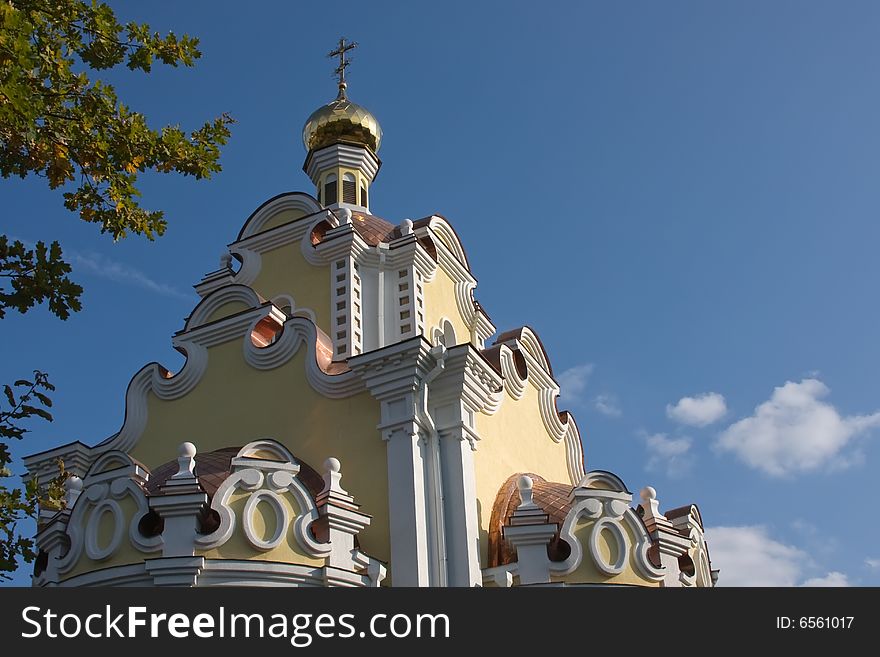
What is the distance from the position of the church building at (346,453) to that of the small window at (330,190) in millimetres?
1457

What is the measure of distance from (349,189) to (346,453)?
20.4 feet

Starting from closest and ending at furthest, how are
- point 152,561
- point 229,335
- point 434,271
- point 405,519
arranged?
point 152,561 < point 405,519 < point 229,335 < point 434,271

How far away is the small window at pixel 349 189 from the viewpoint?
620 inches

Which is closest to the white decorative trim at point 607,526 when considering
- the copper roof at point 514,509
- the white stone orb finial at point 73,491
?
the copper roof at point 514,509

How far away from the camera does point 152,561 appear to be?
873 centimetres

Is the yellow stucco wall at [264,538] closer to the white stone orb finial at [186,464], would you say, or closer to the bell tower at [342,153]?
the white stone orb finial at [186,464]

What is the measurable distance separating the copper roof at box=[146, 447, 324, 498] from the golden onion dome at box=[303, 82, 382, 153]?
7.02 meters

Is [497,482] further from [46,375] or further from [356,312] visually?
[46,375]

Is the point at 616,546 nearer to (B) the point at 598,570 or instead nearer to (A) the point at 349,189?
(B) the point at 598,570

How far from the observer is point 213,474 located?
9.59m

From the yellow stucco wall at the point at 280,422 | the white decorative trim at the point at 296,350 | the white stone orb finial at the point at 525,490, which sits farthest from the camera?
the white decorative trim at the point at 296,350
